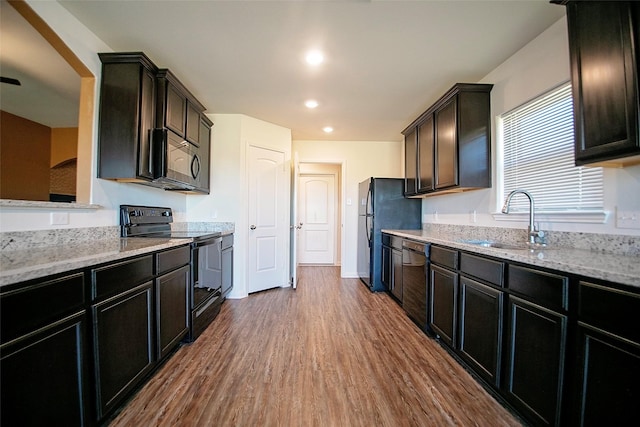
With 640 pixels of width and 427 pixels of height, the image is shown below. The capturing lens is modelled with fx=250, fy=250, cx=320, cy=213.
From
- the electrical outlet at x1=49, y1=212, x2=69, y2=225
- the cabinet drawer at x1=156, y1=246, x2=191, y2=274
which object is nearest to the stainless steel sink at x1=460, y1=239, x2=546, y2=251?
the cabinet drawer at x1=156, y1=246, x2=191, y2=274

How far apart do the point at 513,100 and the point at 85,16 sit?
→ 3.34 metres

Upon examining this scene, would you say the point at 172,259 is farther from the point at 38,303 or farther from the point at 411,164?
the point at 411,164

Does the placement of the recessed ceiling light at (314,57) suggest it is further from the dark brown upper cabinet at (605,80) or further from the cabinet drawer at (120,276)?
the cabinet drawer at (120,276)

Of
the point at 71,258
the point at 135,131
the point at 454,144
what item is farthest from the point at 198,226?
the point at 454,144

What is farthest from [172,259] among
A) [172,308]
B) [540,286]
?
[540,286]

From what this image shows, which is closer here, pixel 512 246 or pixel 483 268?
pixel 483 268

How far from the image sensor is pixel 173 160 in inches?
91.6

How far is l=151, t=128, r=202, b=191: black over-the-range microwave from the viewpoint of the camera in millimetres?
2150

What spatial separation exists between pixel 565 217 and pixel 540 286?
0.79 m

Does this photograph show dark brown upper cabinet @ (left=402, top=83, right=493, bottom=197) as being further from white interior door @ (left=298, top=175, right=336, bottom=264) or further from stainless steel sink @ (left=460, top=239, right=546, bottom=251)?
white interior door @ (left=298, top=175, right=336, bottom=264)

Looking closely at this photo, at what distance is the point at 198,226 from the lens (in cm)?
338

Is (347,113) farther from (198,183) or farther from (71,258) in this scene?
(71,258)

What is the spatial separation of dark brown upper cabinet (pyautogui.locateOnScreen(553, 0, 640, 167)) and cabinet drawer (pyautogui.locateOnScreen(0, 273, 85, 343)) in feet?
8.35

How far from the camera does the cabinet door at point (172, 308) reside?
1.74m
